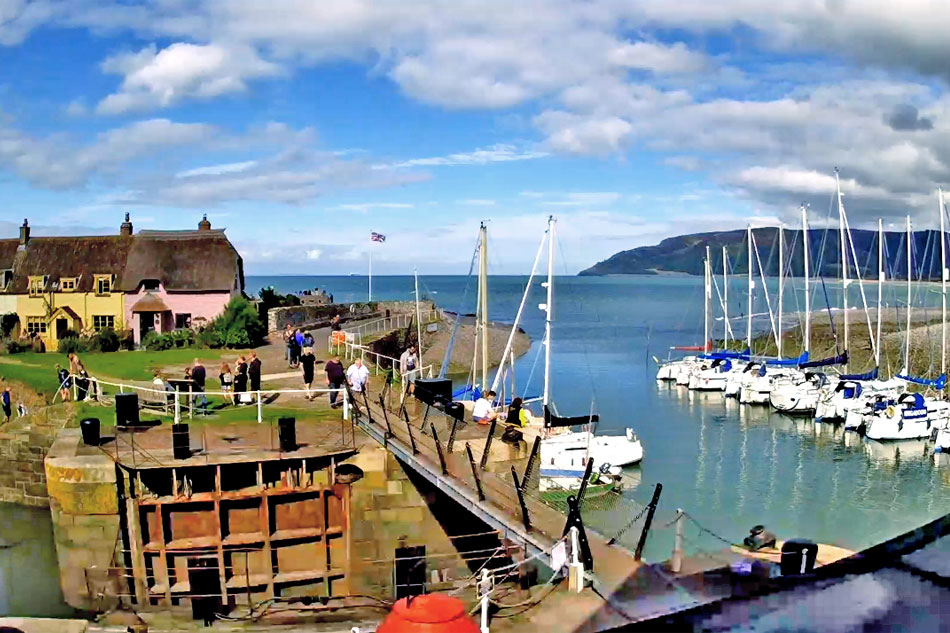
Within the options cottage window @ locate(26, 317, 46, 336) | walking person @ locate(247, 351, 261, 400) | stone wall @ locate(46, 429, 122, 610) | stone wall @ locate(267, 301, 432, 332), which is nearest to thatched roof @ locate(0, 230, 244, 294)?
cottage window @ locate(26, 317, 46, 336)

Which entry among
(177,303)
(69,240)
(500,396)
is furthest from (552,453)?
(69,240)

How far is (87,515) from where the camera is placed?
60.4 ft

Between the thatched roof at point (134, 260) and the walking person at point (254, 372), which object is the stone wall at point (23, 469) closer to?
the walking person at point (254, 372)

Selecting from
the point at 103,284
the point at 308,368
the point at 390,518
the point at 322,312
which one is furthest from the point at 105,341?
the point at 390,518

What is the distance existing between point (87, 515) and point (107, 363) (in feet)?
60.1

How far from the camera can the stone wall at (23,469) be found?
23141 millimetres

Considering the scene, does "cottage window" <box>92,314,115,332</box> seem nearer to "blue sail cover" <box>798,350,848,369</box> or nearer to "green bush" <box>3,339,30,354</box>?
"green bush" <box>3,339,30,354</box>

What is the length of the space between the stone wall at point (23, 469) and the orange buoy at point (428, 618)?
762 inches

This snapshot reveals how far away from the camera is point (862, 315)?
4845 inches

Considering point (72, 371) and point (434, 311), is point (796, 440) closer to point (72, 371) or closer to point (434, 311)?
point (72, 371)

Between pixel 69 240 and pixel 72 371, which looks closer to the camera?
pixel 72 371

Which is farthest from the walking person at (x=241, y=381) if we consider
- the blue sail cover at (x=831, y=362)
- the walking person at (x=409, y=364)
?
the blue sail cover at (x=831, y=362)

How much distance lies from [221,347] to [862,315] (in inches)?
4222

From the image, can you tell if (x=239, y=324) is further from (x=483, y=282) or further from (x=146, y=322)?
(x=483, y=282)
